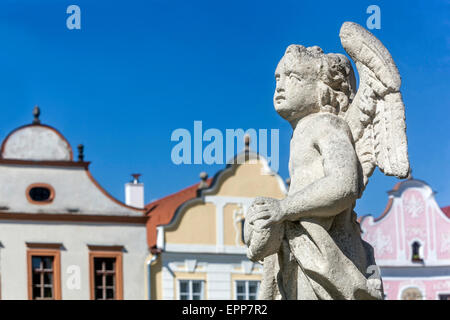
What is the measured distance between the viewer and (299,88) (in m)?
6.73

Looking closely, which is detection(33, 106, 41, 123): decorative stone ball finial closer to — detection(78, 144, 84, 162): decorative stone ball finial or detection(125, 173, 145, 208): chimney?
detection(78, 144, 84, 162): decorative stone ball finial

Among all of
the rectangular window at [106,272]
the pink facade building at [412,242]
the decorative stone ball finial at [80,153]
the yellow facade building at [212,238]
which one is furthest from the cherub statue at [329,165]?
the pink facade building at [412,242]

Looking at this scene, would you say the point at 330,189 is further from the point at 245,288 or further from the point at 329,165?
the point at 245,288

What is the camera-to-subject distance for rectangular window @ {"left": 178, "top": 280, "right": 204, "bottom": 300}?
103 ft

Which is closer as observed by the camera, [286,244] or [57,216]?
[286,244]

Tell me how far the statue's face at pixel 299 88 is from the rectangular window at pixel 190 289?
2480 cm

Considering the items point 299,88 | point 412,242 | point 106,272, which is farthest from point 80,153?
point 299,88

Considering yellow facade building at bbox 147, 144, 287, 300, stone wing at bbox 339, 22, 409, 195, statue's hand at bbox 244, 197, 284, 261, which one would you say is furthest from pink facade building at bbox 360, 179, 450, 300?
statue's hand at bbox 244, 197, 284, 261

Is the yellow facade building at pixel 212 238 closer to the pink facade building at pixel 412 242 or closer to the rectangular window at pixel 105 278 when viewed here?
the rectangular window at pixel 105 278
